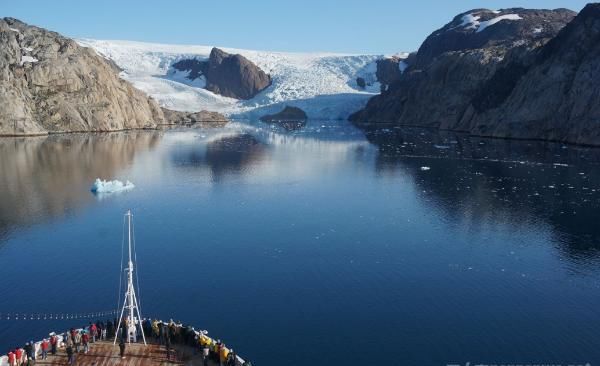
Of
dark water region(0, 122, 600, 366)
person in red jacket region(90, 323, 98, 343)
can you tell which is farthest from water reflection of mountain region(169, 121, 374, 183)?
person in red jacket region(90, 323, 98, 343)

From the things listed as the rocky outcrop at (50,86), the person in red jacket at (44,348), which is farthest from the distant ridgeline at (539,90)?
the person in red jacket at (44,348)

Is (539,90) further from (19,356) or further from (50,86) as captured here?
(19,356)

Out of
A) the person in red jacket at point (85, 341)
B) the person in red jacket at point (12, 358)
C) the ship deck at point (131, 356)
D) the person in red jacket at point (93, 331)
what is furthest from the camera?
the person in red jacket at point (93, 331)

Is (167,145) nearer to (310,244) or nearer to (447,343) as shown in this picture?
(310,244)

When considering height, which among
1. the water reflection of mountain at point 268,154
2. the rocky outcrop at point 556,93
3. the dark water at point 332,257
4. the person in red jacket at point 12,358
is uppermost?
the rocky outcrop at point 556,93

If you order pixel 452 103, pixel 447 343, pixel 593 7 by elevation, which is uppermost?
pixel 593 7

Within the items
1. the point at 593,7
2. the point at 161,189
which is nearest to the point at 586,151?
the point at 593,7

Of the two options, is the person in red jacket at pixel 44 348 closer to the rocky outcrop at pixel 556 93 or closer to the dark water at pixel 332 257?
the dark water at pixel 332 257
